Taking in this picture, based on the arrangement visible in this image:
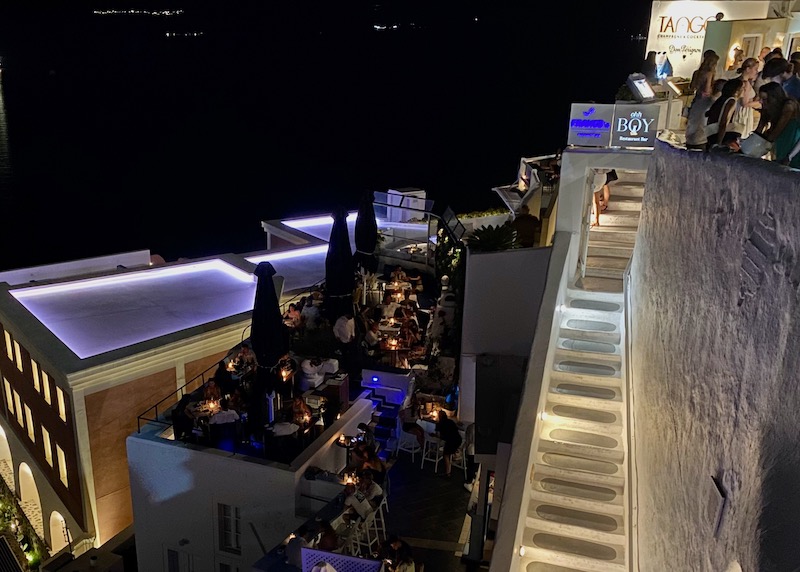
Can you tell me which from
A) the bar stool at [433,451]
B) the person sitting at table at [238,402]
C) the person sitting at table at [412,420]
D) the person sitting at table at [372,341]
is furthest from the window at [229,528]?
the person sitting at table at [372,341]

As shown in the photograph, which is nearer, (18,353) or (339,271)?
(339,271)

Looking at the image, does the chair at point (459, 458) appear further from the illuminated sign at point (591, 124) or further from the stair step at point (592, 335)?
the illuminated sign at point (591, 124)

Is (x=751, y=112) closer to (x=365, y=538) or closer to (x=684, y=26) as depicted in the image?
(x=365, y=538)

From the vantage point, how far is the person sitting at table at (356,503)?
9250mm

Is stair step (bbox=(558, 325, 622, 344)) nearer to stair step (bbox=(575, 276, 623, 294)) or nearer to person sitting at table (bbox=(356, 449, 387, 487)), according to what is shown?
stair step (bbox=(575, 276, 623, 294))

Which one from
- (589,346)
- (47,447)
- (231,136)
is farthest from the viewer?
(231,136)

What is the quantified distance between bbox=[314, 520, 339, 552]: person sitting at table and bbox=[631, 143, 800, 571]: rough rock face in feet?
11.9

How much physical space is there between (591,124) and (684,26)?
9695 millimetres

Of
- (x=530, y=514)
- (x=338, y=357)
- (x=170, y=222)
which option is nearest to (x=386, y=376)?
(x=338, y=357)

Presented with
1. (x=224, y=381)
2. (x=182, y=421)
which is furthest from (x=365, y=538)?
(x=224, y=381)

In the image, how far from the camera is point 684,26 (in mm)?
18922

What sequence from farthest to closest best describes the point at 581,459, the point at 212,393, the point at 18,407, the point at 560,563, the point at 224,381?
the point at 18,407 → the point at 224,381 → the point at 212,393 → the point at 581,459 → the point at 560,563

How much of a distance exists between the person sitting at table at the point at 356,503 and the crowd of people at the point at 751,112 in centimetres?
592

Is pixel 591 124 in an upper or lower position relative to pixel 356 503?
upper
